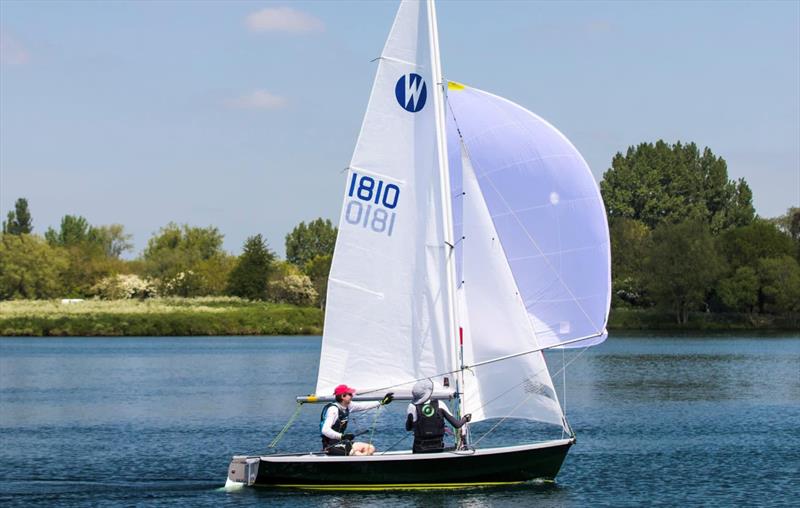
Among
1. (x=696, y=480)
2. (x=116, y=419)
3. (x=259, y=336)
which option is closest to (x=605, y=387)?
(x=116, y=419)

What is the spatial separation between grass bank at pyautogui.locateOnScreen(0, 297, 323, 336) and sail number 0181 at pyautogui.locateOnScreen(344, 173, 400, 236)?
79781 millimetres

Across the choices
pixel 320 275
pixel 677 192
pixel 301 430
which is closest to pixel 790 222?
pixel 677 192

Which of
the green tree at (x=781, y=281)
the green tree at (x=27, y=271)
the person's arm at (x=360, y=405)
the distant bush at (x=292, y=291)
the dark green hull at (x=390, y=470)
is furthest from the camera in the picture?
the green tree at (x=27, y=271)

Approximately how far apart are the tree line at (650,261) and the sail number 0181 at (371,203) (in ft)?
294

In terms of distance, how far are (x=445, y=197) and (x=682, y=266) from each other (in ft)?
296

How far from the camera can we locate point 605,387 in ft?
171

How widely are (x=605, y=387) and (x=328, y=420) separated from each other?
99.7 ft

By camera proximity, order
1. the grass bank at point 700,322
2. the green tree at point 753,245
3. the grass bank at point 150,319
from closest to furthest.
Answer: the grass bank at point 150,319 < the grass bank at point 700,322 < the green tree at point 753,245

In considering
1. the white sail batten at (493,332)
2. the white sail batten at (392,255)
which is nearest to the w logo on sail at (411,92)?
the white sail batten at (392,255)

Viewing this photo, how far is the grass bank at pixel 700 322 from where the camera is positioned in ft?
376

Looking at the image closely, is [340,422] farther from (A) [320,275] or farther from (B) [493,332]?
(A) [320,275]

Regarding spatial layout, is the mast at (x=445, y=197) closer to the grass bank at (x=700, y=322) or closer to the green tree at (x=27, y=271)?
the grass bank at (x=700, y=322)

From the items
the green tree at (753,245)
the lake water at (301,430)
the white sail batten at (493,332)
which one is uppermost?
the green tree at (753,245)

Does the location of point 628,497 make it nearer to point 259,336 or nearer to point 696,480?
point 696,480
